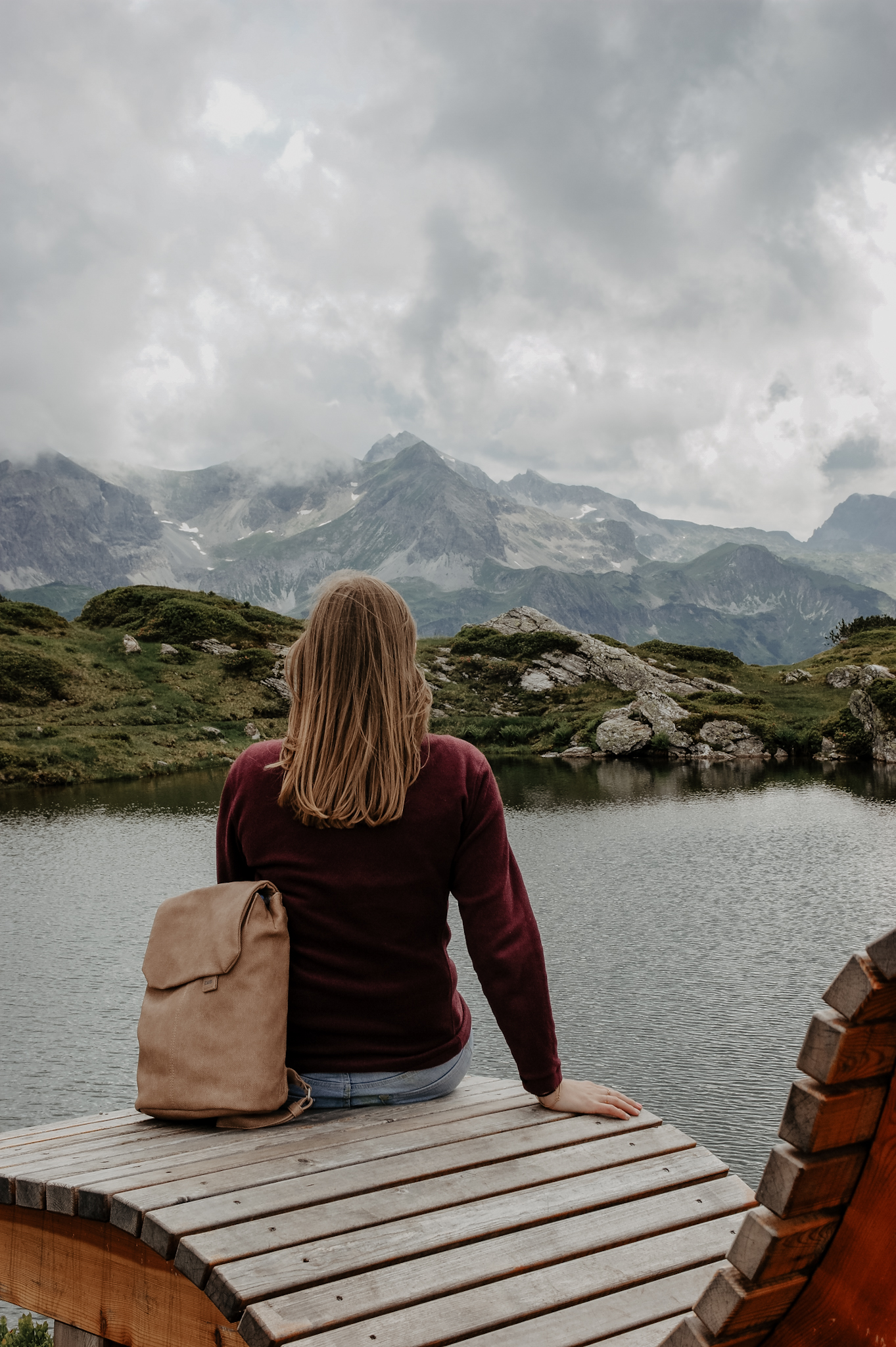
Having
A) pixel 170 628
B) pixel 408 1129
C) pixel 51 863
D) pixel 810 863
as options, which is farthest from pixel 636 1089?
pixel 170 628

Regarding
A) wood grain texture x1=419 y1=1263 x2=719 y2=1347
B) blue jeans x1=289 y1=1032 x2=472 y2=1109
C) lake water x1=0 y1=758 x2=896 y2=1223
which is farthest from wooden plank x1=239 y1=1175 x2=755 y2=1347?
lake water x1=0 y1=758 x2=896 y2=1223

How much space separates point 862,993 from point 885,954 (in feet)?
0.26

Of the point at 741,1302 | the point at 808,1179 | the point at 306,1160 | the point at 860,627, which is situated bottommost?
the point at 306,1160

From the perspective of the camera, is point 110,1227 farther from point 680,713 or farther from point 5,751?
point 680,713

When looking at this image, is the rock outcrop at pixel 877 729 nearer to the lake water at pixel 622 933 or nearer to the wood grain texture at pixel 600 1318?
the lake water at pixel 622 933

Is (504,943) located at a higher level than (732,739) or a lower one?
higher

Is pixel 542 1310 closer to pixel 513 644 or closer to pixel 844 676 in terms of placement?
pixel 844 676

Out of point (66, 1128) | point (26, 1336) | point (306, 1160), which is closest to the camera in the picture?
point (306, 1160)

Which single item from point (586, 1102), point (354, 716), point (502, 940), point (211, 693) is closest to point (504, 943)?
point (502, 940)

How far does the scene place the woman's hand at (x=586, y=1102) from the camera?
3.51 metres

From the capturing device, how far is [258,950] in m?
3.26

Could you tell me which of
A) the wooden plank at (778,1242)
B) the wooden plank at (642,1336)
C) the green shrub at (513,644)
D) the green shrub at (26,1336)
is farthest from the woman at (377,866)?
the green shrub at (513,644)

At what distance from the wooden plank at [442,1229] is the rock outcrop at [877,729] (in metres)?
34.4

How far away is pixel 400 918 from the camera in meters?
3.40
